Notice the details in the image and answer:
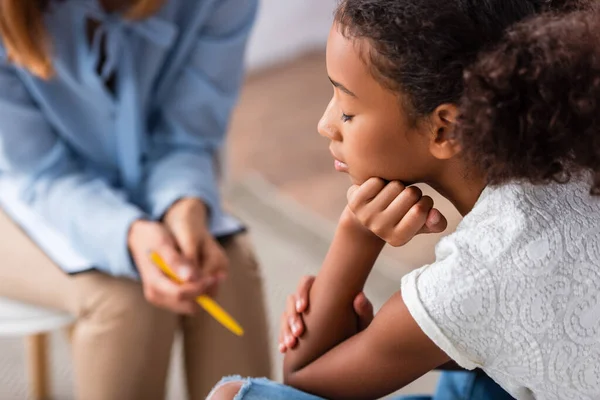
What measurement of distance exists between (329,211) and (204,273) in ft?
2.83

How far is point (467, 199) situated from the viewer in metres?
0.65

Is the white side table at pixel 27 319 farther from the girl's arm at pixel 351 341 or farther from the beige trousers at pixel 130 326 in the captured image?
the girl's arm at pixel 351 341

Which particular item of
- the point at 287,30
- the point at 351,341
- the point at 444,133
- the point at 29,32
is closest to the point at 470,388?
the point at 351,341

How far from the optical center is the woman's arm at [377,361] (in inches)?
24.2

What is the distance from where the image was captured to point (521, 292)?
1.89 feet

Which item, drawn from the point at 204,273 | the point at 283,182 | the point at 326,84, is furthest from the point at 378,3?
the point at 326,84

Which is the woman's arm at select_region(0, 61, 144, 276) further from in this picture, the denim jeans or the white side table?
the denim jeans

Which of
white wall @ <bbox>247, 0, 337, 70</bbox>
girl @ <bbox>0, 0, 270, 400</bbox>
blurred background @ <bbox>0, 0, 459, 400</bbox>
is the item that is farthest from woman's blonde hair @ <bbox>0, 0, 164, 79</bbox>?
white wall @ <bbox>247, 0, 337, 70</bbox>

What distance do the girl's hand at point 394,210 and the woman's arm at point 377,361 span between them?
0.16 ft

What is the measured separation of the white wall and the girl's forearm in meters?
1.77

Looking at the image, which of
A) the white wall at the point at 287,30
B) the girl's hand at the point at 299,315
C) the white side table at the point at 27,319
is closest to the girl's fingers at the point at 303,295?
the girl's hand at the point at 299,315

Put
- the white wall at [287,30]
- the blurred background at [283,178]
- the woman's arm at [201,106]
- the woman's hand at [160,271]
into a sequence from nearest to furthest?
the woman's hand at [160,271]
the woman's arm at [201,106]
the blurred background at [283,178]
the white wall at [287,30]

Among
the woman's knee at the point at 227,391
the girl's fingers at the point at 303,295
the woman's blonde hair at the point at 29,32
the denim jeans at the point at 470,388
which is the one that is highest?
the woman's blonde hair at the point at 29,32

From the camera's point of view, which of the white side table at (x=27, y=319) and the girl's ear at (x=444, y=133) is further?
the white side table at (x=27, y=319)
